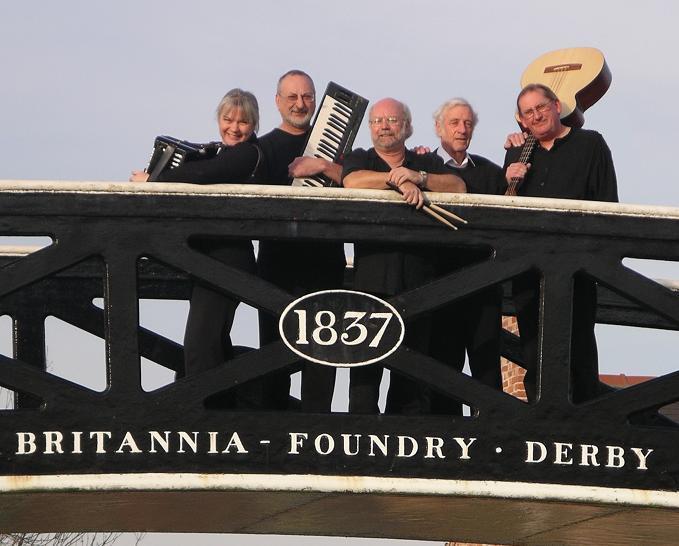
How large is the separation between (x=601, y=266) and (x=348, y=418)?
1679 millimetres

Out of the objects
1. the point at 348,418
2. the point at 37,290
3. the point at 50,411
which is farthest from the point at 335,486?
the point at 37,290

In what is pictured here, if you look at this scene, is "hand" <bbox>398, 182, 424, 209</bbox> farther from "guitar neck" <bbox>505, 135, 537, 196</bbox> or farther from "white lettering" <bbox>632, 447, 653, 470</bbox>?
"white lettering" <bbox>632, 447, 653, 470</bbox>

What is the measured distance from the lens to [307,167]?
354 inches

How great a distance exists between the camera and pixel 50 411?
339 inches

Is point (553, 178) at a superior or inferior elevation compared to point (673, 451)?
superior

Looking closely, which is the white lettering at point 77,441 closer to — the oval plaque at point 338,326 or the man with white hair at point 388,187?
the oval plaque at point 338,326

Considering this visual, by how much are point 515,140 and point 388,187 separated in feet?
3.40

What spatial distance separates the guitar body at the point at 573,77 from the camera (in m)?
10.1

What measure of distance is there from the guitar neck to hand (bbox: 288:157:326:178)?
3.73 ft

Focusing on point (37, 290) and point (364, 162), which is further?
point (37, 290)

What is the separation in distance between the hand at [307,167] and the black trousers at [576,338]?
1.36 metres

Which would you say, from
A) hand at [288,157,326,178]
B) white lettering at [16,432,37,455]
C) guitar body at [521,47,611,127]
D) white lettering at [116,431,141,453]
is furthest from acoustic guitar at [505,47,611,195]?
white lettering at [16,432,37,455]

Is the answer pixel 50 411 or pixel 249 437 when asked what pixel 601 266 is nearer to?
pixel 249 437

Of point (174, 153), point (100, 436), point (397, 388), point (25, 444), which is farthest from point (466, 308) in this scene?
point (25, 444)
